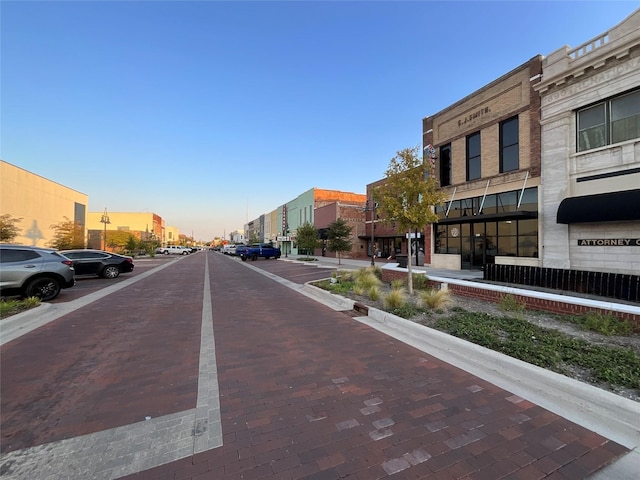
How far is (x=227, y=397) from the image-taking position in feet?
12.3

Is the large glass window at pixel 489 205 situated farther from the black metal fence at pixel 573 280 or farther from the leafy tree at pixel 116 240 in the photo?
the leafy tree at pixel 116 240

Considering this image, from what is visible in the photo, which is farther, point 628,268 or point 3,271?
point 628,268

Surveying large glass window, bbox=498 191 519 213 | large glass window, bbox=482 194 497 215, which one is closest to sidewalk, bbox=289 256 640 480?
large glass window, bbox=498 191 519 213

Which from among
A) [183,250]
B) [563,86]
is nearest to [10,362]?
[563,86]

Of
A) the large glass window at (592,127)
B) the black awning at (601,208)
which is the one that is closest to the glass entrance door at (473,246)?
the black awning at (601,208)

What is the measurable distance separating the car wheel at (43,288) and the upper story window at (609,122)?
68.5 feet

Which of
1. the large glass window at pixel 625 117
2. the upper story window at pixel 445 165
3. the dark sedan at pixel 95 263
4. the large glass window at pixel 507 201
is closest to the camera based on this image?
the large glass window at pixel 625 117

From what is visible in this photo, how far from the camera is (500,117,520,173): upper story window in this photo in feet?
52.9

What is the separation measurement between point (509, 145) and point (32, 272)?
70.2ft

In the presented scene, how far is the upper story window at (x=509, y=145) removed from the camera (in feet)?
52.9

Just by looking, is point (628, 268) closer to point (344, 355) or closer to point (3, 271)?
point (344, 355)

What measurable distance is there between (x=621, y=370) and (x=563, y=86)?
14.7 m

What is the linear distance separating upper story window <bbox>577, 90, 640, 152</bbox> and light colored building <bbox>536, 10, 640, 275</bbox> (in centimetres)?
3

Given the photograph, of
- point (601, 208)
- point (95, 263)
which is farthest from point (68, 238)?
point (601, 208)
